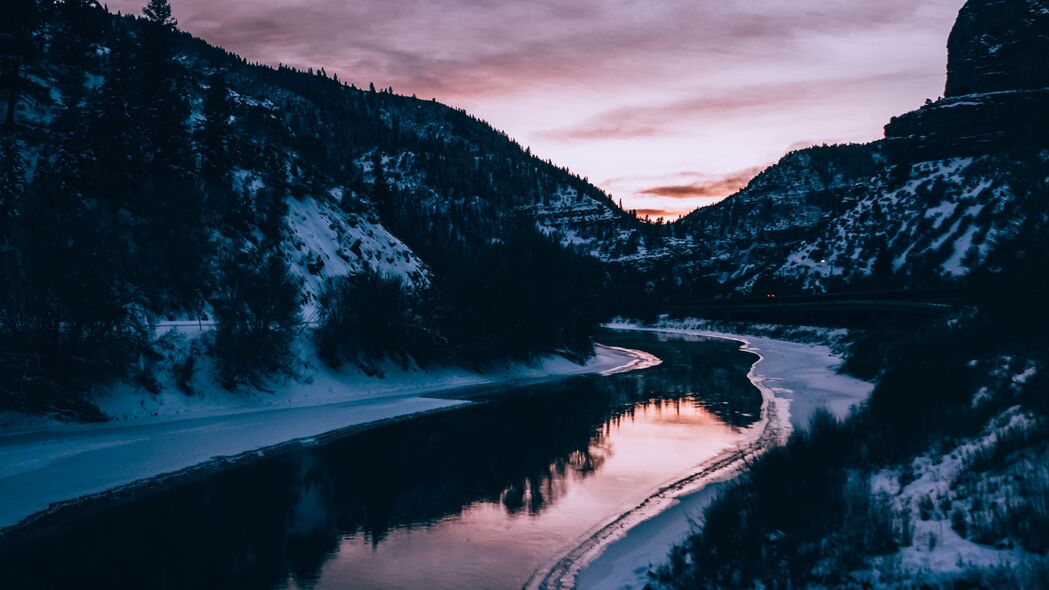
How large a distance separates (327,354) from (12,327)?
14922 mm

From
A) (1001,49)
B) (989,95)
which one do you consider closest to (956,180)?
(989,95)

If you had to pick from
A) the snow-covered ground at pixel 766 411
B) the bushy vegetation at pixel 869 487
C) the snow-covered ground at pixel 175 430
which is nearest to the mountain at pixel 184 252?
the snow-covered ground at pixel 175 430

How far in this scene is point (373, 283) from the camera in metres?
40.3

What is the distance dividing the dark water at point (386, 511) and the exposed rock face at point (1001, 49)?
450 feet

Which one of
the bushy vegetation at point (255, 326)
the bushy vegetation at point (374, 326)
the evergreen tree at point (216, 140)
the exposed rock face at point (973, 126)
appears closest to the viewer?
the bushy vegetation at point (255, 326)

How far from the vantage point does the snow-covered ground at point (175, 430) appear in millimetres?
17062

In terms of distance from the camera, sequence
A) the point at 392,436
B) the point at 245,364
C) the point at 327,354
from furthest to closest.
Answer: the point at 327,354
the point at 245,364
the point at 392,436

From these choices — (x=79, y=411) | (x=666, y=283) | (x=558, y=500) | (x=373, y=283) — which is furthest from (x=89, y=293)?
(x=666, y=283)

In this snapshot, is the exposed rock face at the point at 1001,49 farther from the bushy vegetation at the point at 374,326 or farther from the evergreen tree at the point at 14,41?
the evergreen tree at the point at 14,41

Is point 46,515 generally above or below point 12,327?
below

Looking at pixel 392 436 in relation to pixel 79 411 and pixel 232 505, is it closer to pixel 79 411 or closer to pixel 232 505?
pixel 232 505

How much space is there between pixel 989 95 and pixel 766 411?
127928 mm

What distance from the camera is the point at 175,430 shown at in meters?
23.8

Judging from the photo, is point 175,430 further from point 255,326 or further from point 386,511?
point 386,511
